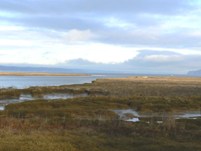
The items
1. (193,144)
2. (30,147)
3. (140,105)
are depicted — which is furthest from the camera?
(140,105)

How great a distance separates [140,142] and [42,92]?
48.7 meters

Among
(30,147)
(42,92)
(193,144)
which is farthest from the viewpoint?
(42,92)

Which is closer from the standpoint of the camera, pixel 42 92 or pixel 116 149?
pixel 116 149

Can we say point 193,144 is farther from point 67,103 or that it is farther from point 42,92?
point 42,92

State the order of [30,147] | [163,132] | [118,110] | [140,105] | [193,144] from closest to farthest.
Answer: [30,147], [193,144], [163,132], [118,110], [140,105]

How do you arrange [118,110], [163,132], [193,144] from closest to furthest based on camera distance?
[193,144], [163,132], [118,110]

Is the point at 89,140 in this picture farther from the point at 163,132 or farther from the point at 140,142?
the point at 163,132

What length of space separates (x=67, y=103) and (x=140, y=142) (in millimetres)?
24719

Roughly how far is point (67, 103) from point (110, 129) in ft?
67.7

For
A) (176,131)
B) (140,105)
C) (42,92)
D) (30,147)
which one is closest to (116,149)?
(30,147)

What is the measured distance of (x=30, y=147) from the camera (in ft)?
56.7

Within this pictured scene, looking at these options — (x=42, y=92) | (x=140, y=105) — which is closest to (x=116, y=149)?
(x=140, y=105)

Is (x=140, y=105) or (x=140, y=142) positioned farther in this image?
(x=140, y=105)

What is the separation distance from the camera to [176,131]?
2334 cm
